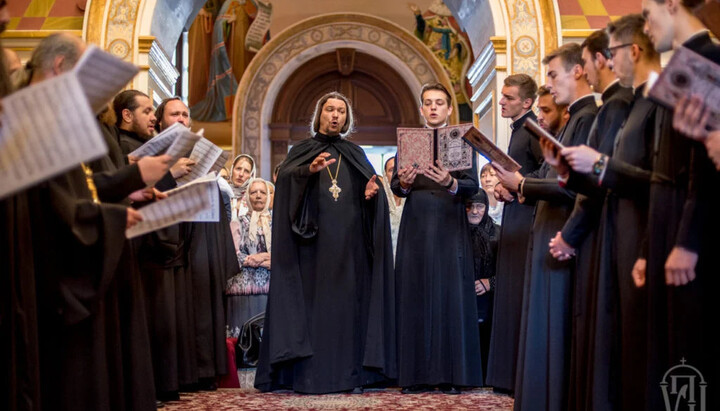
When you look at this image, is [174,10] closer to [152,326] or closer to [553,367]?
[152,326]

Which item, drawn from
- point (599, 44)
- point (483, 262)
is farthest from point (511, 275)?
point (599, 44)

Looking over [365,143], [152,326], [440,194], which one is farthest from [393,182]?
[365,143]

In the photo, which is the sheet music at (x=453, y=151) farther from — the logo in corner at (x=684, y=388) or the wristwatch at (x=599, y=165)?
the logo in corner at (x=684, y=388)

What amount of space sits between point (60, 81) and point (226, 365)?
13.3ft

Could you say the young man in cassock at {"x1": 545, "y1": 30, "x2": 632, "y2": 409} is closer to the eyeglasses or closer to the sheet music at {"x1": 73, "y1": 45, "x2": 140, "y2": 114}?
the eyeglasses

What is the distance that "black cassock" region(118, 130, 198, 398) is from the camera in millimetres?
5094

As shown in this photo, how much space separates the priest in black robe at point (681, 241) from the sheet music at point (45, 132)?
2026mm

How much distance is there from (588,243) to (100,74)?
7.30ft

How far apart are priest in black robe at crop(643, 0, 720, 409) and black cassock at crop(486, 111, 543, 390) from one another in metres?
2.40

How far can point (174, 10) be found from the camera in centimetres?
862

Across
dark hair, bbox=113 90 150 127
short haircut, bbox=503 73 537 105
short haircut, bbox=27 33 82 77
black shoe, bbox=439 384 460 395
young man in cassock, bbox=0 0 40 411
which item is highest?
short haircut, bbox=503 73 537 105

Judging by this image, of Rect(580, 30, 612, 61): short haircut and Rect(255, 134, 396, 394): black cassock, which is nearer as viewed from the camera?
Rect(580, 30, 612, 61): short haircut

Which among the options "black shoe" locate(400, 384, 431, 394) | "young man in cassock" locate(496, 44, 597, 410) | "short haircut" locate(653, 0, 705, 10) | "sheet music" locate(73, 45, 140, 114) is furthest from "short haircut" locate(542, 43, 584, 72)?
"black shoe" locate(400, 384, 431, 394)

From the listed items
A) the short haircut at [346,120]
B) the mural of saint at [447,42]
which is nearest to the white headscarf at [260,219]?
the short haircut at [346,120]
